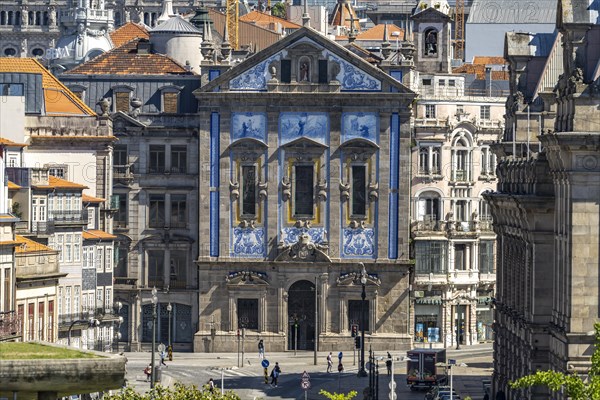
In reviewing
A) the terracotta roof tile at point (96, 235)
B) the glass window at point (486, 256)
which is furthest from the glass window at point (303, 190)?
the terracotta roof tile at point (96, 235)

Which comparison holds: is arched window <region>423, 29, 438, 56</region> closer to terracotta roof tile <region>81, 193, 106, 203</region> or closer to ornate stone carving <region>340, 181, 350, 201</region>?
ornate stone carving <region>340, 181, 350, 201</region>

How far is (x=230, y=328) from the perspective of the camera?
154 meters

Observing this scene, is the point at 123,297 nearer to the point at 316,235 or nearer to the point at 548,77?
the point at 316,235

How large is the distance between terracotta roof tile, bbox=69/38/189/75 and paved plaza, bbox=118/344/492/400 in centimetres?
1891

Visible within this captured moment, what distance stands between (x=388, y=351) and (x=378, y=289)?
4.15 metres

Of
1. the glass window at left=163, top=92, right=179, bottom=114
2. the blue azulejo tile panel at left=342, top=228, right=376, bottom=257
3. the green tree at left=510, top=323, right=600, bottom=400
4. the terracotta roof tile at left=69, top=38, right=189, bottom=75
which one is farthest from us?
the terracotta roof tile at left=69, top=38, right=189, bottom=75

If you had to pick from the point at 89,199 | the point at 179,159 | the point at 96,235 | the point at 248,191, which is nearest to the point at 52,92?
the point at 89,199

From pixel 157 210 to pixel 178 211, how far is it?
1.17 m

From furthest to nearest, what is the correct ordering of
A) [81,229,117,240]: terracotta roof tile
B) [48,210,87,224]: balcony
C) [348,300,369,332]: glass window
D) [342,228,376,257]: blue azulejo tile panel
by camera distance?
[342,228,376,257]: blue azulejo tile panel
[348,300,369,332]: glass window
[81,229,117,240]: terracotta roof tile
[48,210,87,224]: balcony

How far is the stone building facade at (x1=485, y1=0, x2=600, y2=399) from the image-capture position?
10056 cm

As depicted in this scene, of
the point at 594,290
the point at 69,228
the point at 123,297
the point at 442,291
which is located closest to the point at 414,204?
the point at 442,291

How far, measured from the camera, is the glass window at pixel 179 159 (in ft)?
519

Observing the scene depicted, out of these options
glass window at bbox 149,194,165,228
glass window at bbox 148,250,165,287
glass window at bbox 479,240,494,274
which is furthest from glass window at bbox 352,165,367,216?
glass window at bbox 148,250,165,287

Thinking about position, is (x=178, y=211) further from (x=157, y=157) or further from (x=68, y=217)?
(x=68, y=217)
